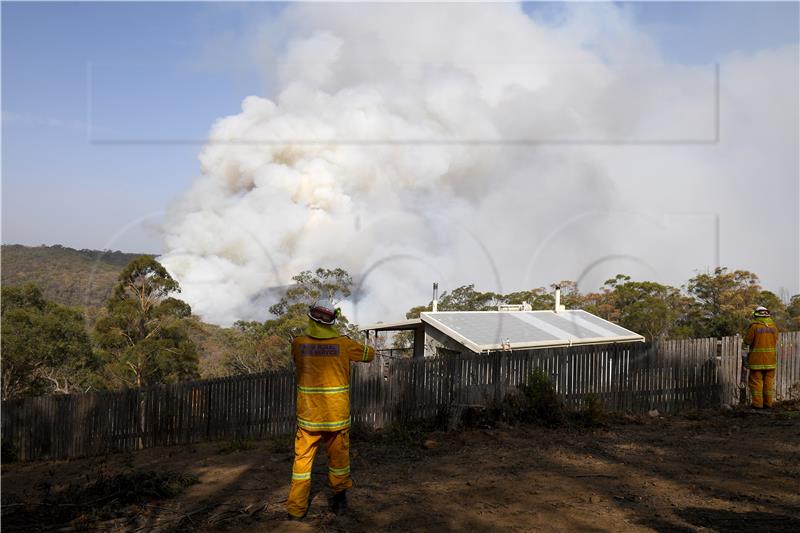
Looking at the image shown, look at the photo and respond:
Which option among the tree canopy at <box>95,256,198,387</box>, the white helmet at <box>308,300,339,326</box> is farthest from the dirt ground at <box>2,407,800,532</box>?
the tree canopy at <box>95,256,198,387</box>

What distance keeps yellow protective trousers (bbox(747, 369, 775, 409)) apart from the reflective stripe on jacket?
8.22m

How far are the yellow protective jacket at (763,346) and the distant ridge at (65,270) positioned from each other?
22.9 metres

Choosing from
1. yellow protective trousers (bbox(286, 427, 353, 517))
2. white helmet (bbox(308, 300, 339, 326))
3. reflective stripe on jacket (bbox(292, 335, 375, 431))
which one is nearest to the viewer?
yellow protective trousers (bbox(286, 427, 353, 517))

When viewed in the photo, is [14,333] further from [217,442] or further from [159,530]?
[159,530]

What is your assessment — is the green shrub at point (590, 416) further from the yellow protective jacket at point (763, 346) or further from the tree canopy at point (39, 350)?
the tree canopy at point (39, 350)

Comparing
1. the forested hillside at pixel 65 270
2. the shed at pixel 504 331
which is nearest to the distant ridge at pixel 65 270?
the forested hillside at pixel 65 270

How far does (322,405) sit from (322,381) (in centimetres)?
19

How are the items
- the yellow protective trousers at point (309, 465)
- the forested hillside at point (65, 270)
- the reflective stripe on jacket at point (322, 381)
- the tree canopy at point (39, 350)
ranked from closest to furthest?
1. the yellow protective trousers at point (309, 465)
2. the reflective stripe on jacket at point (322, 381)
3. the tree canopy at point (39, 350)
4. the forested hillside at point (65, 270)

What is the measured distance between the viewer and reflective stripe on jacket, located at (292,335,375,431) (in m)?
4.87

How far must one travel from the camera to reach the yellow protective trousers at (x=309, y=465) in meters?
4.77

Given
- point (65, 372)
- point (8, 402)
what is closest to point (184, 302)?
point (65, 372)

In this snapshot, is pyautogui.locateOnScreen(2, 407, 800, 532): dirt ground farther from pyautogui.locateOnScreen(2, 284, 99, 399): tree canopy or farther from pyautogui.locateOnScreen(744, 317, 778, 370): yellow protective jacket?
pyautogui.locateOnScreen(2, 284, 99, 399): tree canopy

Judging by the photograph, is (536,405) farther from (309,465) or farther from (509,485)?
(309,465)

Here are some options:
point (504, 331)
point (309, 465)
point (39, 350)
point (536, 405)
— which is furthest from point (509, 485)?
point (39, 350)
